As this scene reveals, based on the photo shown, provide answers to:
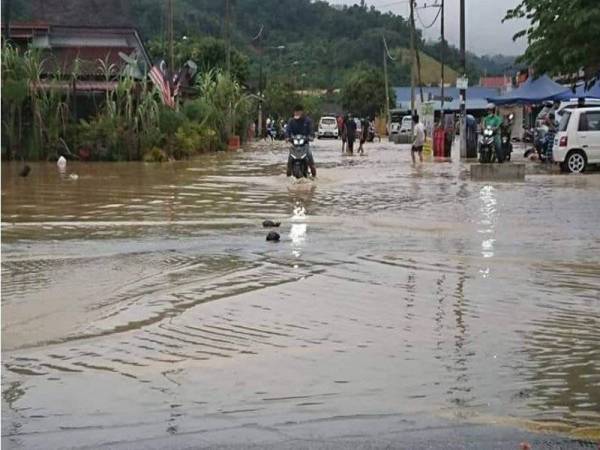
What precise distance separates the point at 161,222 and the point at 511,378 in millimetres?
8608

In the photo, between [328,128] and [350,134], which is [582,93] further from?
[328,128]

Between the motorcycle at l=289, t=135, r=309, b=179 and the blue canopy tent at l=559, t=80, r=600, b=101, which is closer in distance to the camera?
the motorcycle at l=289, t=135, r=309, b=179

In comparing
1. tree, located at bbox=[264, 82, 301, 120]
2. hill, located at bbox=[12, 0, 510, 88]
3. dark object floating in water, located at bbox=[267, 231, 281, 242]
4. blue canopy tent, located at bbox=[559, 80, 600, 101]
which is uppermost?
hill, located at bbox=[12, 0, 510, 88]

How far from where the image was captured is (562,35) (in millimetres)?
24172

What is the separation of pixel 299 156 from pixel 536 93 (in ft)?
60.9

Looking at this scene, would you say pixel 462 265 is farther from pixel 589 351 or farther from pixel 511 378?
pixel 511 378

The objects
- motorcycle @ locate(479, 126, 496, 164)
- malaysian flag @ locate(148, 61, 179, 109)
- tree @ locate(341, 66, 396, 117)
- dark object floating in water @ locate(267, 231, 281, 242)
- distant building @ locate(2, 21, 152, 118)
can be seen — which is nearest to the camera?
dark object floating in water @ locate(267, 231, 281, 242)

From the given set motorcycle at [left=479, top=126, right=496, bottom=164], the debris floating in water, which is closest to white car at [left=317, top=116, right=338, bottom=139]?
motorcycle at [left=479, top=126, right=496, bottom=164]

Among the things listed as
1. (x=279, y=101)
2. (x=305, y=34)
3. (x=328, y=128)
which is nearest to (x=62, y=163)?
(x=328, y=128)

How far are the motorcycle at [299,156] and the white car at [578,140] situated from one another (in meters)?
7.25

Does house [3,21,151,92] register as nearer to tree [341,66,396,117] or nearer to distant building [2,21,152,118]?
distant building [2,21,152,118]

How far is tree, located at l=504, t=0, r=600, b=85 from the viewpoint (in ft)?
74.1

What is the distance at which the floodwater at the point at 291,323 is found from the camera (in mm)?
5477

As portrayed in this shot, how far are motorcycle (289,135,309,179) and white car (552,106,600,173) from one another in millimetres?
7250
